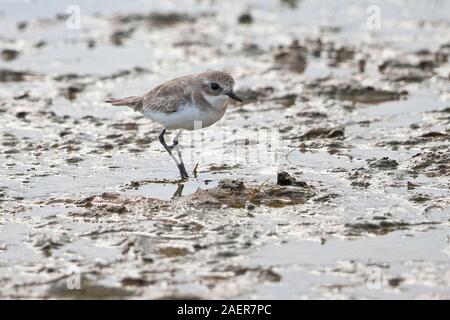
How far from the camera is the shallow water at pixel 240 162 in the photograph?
648 centimetres

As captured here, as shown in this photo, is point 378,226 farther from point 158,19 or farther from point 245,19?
point 158,19

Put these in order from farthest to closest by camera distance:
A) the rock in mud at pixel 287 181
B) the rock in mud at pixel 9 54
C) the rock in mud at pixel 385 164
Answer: the rock in mud at pixel 9 54
the rock in mud at pixel 385 164
the rock in mud at pixel 287 181

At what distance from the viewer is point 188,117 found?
28.7 ft

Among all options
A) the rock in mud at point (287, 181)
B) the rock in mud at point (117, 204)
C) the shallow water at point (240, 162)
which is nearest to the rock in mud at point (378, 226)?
the shallow water at point (240, 162)

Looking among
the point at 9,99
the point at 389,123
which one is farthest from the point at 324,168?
the point at 9,99

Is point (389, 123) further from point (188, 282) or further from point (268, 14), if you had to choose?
point (268, 14)

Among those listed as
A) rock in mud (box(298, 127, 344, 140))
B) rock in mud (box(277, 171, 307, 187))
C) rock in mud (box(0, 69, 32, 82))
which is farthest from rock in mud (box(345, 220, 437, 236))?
rock in mud (box(0, 69, 32, 82))

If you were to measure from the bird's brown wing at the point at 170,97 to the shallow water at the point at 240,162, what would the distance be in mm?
623

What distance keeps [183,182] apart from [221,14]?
8052mm

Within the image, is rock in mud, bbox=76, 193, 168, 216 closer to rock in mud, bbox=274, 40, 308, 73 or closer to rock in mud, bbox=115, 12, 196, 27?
rock in mud, bbox=274, 40, 308, 73

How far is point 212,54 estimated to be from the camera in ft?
45.3

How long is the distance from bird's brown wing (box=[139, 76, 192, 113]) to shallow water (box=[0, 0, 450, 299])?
0.62 m

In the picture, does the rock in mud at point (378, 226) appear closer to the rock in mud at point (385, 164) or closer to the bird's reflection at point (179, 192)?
the rock in mud at point (385, 164)

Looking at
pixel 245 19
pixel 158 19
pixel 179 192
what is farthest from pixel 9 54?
pixel 179 192
